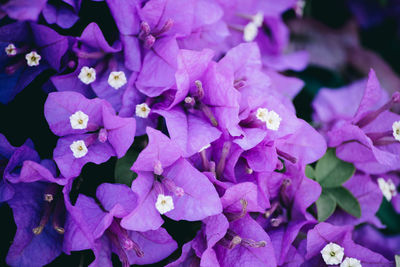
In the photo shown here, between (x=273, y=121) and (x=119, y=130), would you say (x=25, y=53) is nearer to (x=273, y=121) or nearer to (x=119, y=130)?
(x=119, y=130)

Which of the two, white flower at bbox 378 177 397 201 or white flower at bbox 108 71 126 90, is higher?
white flower at bbox 108 71 126 90

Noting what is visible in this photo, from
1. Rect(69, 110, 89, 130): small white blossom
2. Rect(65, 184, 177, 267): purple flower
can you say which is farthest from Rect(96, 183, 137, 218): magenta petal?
Rect(69, 110, 89, 130): small white blossom

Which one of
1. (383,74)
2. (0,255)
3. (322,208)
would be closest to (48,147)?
(0,255)

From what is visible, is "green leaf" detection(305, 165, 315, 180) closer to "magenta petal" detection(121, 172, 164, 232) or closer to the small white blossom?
"magenta petal" detection(121, 172, 164, 232)

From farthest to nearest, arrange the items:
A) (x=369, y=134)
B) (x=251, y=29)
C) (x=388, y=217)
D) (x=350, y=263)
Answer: (x=388, y=217), (x=251, y=29), (x=369, y=134), (x=350, y=263)

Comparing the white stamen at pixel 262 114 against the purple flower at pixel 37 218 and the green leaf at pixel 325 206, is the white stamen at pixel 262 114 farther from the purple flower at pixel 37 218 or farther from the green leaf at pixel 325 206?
the purple flower at pixel 37 218

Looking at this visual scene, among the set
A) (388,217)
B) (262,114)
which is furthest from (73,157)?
(388,217)

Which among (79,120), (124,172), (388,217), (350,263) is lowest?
(388,217)
